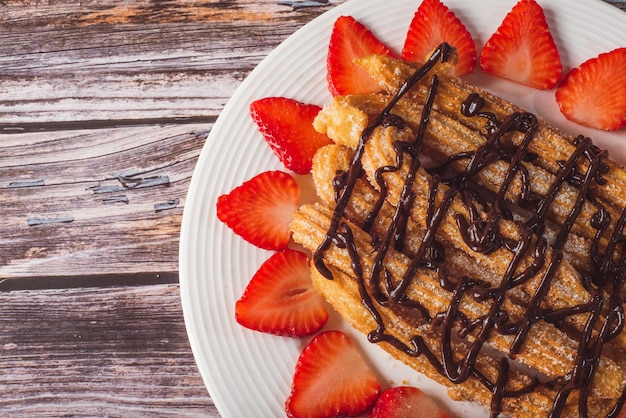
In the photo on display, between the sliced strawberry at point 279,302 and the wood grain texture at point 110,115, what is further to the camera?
the wood grain texture at point 110,115

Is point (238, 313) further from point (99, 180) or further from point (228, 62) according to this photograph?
point (228, 62)

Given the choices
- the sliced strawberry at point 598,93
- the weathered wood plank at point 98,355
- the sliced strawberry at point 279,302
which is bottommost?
the weathered wood plank at point 98,355

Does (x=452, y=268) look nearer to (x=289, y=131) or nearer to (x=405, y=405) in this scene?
(x=405, y=405)

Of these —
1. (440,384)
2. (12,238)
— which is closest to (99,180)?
(12,238)

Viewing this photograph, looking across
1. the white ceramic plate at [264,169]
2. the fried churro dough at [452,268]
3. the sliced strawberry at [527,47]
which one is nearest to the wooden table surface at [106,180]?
the white ceramic plate at [264,169]

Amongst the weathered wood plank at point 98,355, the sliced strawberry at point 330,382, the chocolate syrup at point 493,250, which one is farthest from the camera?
the weathered wood plank at point 98,355

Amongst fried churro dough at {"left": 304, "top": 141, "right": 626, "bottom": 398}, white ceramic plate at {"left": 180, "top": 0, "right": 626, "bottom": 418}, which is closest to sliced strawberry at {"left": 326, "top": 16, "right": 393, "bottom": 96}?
white ceramic plate at {"left": 180, "top": 0, "right": 626, "bottom": 418}

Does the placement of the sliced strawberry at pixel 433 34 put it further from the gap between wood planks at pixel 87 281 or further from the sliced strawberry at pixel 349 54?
the gap between wood planks at pixel 87 281

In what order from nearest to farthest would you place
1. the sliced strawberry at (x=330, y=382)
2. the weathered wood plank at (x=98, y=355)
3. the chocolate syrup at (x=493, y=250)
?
1. the chocolate syrup at (x=493, y=250)
2. the sliced strawberry at (x=330, y=382)
3. the weathered wood plank at (x=98, y=355)
